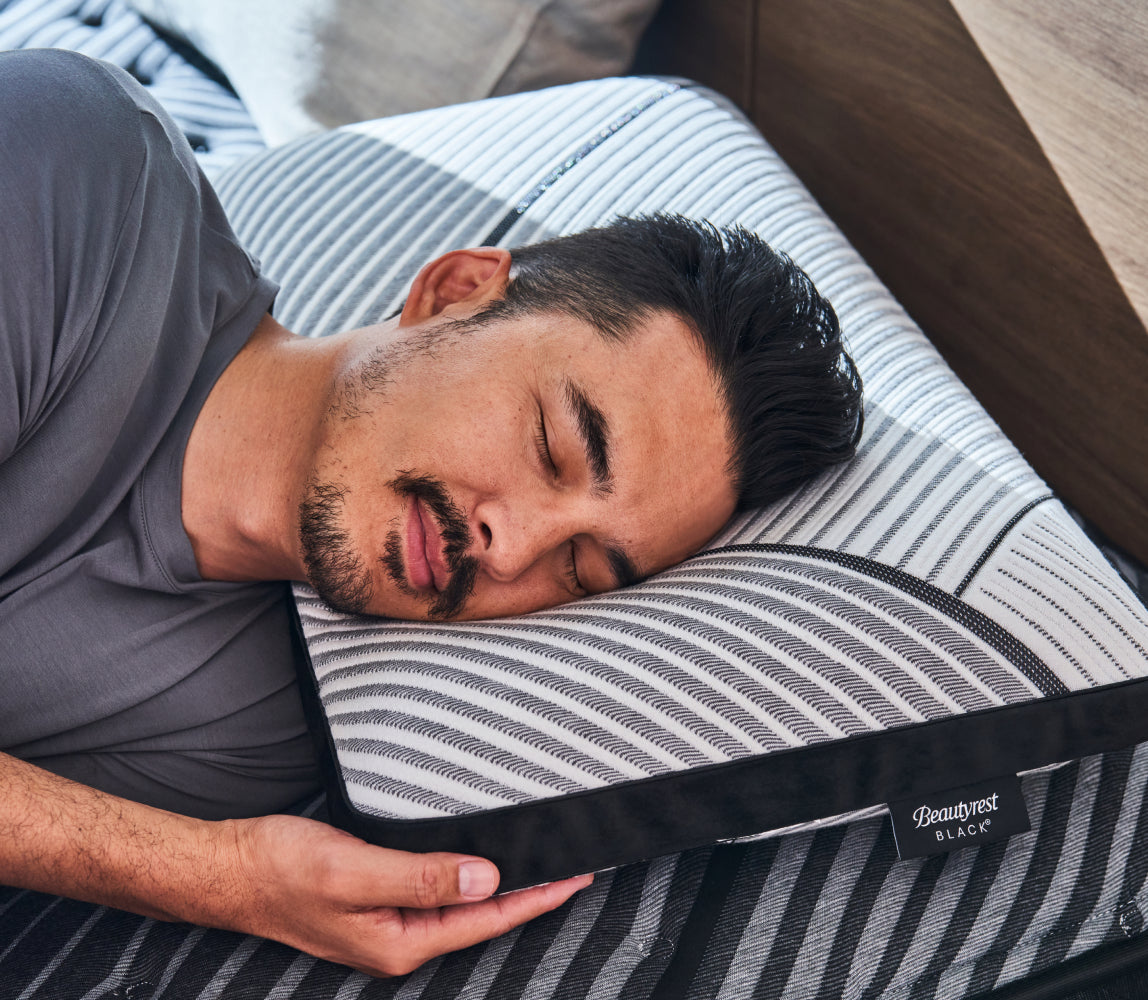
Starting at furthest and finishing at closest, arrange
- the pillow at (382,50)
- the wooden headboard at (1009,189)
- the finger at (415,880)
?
the pillow at (382,50) < the wooden headboard at (1009,189) < the finger at (415,880)

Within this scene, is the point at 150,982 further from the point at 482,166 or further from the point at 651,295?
the point at 482,166

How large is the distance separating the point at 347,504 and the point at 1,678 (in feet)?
1.28

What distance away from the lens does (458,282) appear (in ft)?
3.99

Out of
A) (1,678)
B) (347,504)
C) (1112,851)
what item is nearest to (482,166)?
(347,504)

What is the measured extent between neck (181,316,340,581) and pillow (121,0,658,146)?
745 millimetres

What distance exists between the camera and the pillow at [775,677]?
2.74 feet

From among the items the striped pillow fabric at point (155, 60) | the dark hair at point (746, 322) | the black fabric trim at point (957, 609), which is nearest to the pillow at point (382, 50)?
the striped pillow fabric at point (155, 60)

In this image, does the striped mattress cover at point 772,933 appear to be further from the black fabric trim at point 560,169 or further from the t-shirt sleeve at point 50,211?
the black fabric trim at point 560,169

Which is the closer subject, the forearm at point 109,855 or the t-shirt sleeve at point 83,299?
the forearm at point 109,855

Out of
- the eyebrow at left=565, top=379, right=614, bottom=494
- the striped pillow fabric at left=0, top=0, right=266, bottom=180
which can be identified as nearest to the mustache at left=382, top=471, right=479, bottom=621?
the eyebrow at left=565, top=379, right=614, bottom=494

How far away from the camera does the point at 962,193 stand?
54.6 inches

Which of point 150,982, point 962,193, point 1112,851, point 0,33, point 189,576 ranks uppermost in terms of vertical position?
point 962,193

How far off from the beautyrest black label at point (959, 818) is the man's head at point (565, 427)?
0.36 m

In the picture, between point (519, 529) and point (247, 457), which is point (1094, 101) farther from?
point (247, 457)
